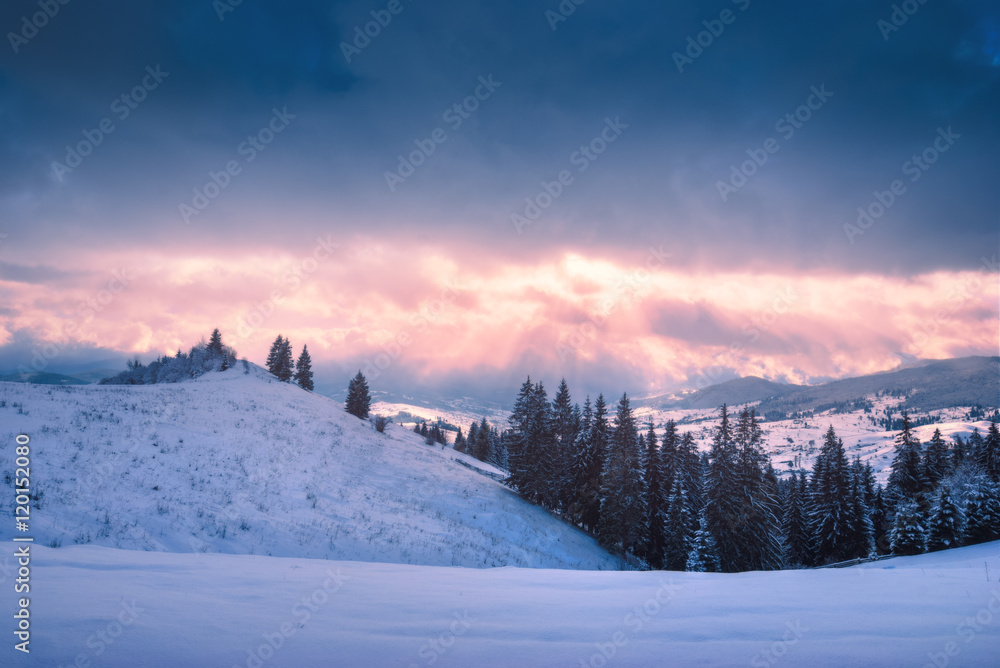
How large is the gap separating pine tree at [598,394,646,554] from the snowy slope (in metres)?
2.03

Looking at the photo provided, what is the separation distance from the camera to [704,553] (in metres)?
30.7

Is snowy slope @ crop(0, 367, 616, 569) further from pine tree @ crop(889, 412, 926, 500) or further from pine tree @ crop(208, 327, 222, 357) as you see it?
pine tree @ crop(208, 327, 222, 357)

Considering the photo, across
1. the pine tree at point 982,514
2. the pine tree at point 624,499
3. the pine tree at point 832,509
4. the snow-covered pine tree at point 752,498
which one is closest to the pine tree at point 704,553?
the snow-covered pine tree at point 752,498

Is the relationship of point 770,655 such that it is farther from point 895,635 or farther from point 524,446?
point 524,446

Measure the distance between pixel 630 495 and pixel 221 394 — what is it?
41364 millimetres

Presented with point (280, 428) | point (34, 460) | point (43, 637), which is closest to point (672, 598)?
point (43, 637)

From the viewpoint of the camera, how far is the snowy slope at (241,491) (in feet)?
45.6

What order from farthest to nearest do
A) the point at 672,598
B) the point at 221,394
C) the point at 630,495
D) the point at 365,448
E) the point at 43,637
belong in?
the point at 221,394 < the point at 365,448 < the point at 630,495 < the point at 672,598 < the point at 43,637

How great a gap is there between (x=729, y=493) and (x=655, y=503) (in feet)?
32.8

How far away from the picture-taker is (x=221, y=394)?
149ft

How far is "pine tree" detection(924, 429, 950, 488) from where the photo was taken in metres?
39.6

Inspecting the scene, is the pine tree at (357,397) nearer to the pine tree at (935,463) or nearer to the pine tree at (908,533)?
the pine tree at (908,533)

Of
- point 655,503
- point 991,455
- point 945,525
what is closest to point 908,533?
point 945,525

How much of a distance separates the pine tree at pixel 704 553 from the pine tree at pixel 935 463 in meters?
24.2
